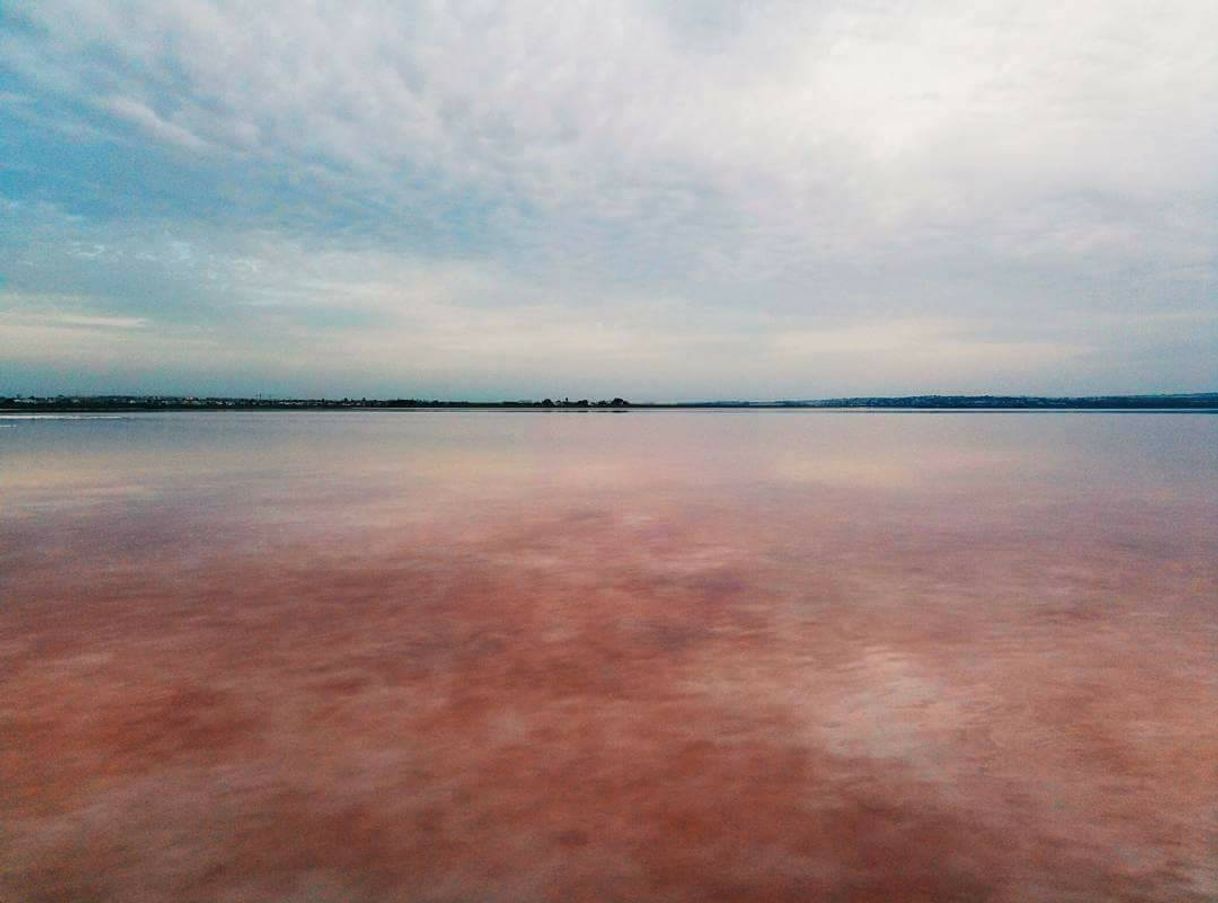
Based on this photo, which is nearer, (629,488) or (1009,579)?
(1009,579)

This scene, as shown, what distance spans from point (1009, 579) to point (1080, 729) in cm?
469

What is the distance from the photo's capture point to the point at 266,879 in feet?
11.0

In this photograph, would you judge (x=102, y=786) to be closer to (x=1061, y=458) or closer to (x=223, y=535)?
(x=223, y=535)

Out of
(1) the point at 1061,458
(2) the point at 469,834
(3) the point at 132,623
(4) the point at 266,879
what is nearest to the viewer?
(4) the point at 266,879

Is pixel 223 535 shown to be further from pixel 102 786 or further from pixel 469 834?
pixel 469 834

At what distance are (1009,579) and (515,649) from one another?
6583 mm

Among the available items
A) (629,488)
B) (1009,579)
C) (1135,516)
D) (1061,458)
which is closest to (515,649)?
(1009,579)

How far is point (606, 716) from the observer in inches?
199

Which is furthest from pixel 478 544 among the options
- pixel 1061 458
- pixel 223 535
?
pixel 1061 458

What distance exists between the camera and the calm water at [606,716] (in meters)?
3.48

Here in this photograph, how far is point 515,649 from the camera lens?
6484 millimetres

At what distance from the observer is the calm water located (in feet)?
11.4

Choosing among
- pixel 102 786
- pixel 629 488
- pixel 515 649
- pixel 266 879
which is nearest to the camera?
pixel 266 879

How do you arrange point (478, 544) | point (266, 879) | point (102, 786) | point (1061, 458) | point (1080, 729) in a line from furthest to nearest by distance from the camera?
1. point (1061, 458)
2. point (478, 544)
3. point (1080, 729)
4. point (102, 786)
5. point (266, 879)
